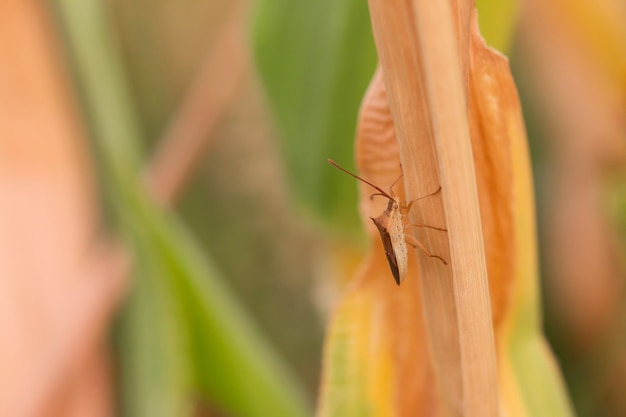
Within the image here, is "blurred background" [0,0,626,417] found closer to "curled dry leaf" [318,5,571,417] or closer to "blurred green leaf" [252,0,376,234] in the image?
"blurred green leaf" [252,0,376,234]

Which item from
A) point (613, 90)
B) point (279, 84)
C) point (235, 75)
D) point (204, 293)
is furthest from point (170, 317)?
point (613, 90)

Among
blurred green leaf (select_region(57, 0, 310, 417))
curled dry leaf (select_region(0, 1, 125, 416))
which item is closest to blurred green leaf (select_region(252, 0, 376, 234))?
blurred green leaf (select_region(57, 0, 310, 417))

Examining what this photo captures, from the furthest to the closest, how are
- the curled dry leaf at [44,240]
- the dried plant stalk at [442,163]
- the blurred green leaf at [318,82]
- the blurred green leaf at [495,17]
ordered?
the curled dry leaf at [44,240], the blurred green leaf at [318,82], the blurred green leaf at [495,17], the dried plant stalk at [442,163]

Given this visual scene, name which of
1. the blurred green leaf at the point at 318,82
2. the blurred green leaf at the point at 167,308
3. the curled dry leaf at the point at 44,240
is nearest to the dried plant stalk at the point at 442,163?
the blurred green leaf at the point at 318,82

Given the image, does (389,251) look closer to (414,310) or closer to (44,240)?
(414,310)

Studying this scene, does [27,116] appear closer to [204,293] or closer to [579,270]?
[204,293]

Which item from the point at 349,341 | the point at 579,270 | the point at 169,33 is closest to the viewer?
the point at 349,341

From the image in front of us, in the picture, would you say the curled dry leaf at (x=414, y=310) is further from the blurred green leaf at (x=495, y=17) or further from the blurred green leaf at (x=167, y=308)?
the blurred green leaf at (x=167, y=308)
